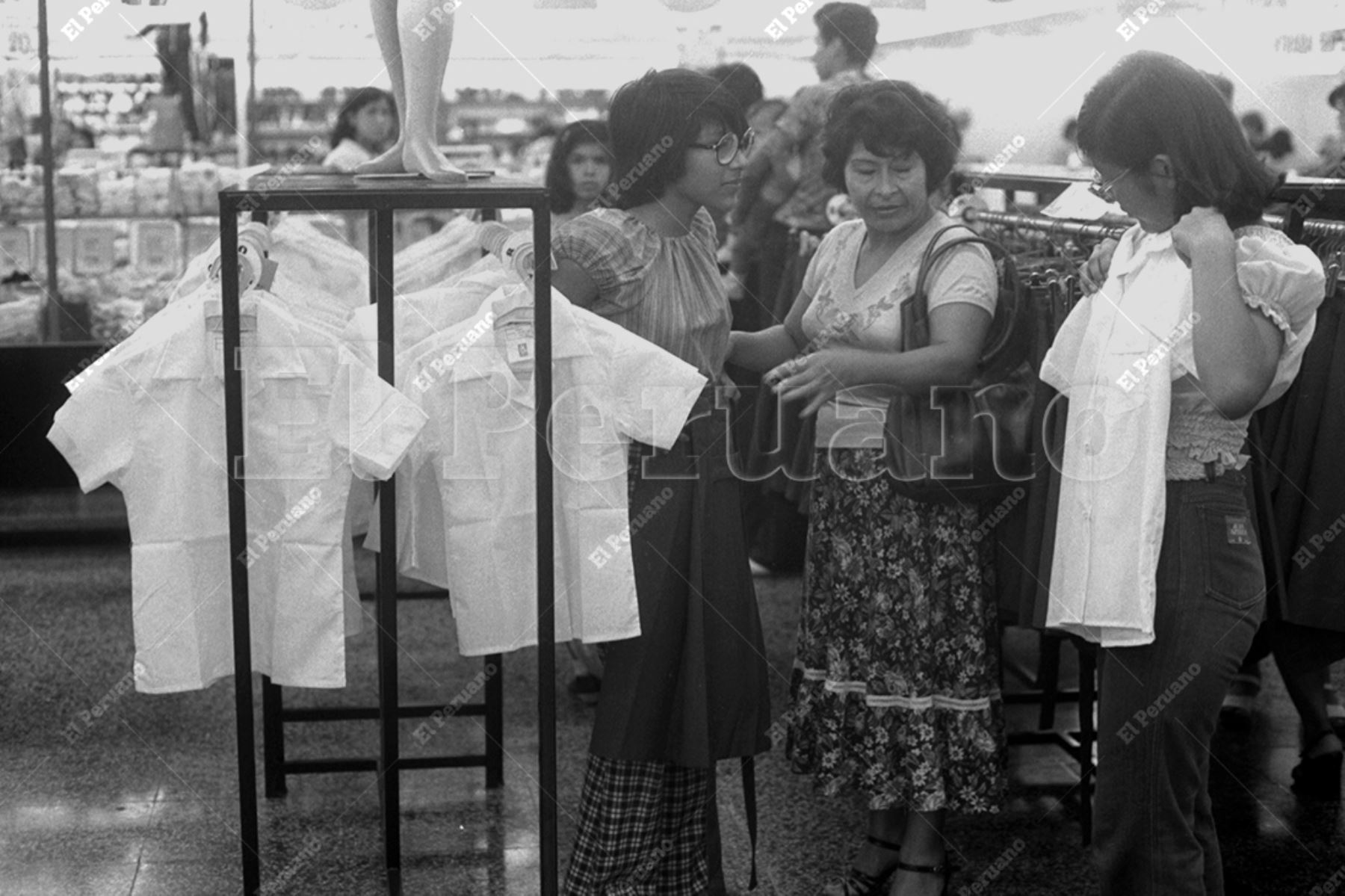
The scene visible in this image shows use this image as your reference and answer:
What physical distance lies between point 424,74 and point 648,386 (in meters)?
0.66

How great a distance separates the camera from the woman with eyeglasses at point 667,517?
2.71m

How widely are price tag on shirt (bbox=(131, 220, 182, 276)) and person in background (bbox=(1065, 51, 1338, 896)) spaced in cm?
482

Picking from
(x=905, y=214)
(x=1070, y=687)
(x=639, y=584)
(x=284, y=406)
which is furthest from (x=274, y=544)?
(x=1070, y=687)

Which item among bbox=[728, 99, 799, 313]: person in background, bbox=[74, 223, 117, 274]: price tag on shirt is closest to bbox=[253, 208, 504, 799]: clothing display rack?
bbox=[728, 99, 799, 313]: person in background

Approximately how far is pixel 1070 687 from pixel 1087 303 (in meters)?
2.14

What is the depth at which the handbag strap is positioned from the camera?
2.73m

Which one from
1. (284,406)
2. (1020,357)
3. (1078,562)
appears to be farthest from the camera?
(1020,357)

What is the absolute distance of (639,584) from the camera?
2754 millimetres

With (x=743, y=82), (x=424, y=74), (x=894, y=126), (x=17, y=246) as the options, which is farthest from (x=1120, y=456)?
(x=17, y=246)

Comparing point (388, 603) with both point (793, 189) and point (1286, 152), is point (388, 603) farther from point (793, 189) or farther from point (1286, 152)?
point (1286, 152)

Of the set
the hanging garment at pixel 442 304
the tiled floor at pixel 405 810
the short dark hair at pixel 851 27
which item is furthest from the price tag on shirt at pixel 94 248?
the hanging garment at pixel 442 304

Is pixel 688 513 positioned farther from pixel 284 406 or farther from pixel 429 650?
pixel 429 650

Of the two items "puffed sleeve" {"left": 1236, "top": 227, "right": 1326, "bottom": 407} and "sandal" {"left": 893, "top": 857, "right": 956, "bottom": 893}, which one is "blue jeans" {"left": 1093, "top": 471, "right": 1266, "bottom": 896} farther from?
"sandal" {"left": 893, "top": 857, "right": 956, "bottom": 893}

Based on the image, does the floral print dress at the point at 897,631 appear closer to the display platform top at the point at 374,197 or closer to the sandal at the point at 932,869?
the sandal at the point at 932,869
